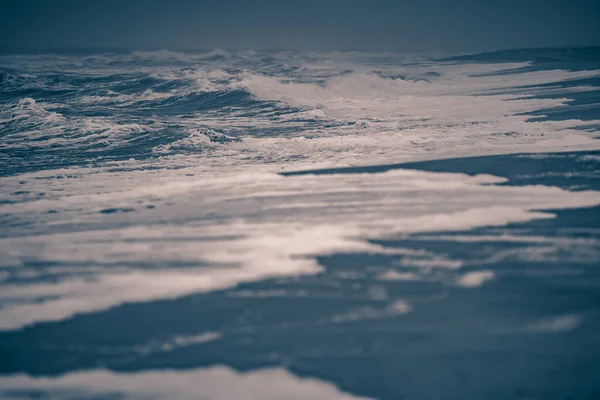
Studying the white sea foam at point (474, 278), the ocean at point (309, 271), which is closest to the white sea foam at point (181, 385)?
the ocean at point (309, 271)

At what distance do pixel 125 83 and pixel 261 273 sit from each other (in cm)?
1448

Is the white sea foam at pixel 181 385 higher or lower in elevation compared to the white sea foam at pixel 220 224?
lower

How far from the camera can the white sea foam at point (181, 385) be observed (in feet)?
5.01

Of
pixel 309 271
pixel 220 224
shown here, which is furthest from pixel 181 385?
pixel 220 224

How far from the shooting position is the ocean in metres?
1.60

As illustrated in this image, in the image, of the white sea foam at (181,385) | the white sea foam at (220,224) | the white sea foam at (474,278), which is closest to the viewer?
the white sea foam at (181,385)

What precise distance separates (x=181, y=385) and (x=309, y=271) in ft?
2.80

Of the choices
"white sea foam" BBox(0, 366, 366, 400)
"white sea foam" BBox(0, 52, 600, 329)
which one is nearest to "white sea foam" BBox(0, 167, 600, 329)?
"white sea foam" BBox(0, 52, 600, 329)

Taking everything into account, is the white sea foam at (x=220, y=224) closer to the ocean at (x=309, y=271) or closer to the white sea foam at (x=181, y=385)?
the ocean at (x=309, y=271)

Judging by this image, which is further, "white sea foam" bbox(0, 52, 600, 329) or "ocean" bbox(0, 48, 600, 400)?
"white sea foam" bbox(0, 52, 600, 329)

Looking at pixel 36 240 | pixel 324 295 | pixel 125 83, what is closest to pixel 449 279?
pixel 324 295

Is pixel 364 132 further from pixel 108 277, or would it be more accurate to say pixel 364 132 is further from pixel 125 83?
pixel 125 83

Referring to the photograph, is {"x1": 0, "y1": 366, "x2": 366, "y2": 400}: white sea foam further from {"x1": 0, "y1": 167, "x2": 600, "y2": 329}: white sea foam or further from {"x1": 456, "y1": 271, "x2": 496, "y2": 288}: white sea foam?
{"x1": 456, "y1": 271, "x2": 496, "y2": 288}: white sea foam

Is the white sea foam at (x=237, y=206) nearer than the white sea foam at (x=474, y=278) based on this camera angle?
No
